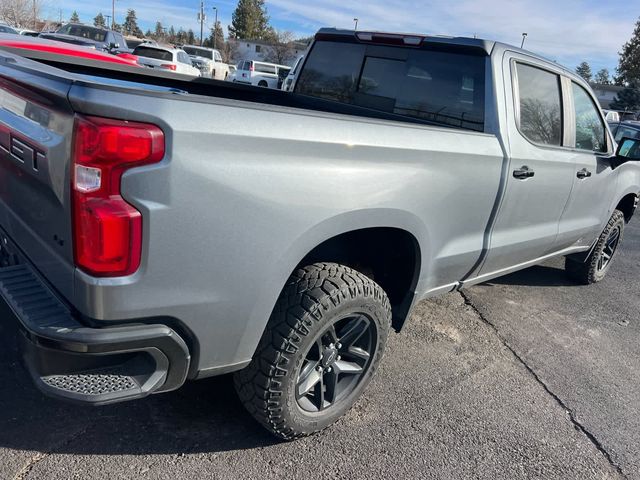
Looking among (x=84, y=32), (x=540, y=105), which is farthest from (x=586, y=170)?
(x=84, y=32)

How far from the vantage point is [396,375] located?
330 centimetres

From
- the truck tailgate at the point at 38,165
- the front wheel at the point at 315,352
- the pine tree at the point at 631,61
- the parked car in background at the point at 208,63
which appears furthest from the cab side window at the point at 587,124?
the pine tree at the point at 631,61

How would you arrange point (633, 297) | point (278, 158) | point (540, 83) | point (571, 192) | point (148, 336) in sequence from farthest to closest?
1. point (633, 297)
2. point (571, 192)
3. point (540, 83)
4. point (278, 158)
5. point (148, 336)

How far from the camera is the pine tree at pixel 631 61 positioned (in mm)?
61781

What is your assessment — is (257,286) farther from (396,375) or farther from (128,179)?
(396,375)

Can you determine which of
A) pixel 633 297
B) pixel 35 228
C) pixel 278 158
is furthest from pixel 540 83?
pixel 35 228

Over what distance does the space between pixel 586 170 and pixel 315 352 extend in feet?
8.93

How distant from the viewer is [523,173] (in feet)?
10.7

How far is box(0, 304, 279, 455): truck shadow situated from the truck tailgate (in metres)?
0.51

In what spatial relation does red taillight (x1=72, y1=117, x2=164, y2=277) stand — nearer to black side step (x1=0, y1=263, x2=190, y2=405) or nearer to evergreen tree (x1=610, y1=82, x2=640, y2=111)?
black side step (x1=0, y1=263, x2=190, y2=405)

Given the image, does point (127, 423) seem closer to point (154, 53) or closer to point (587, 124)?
point (587, 124)

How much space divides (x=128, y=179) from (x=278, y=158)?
0.55 m

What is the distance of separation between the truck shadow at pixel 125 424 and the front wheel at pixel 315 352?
26 cm

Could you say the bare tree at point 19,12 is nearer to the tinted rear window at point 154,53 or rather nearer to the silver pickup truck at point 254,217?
the tinted rear window at point 154,53
